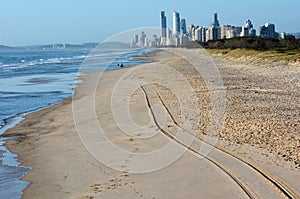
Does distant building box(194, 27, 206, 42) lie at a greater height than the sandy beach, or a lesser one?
greater

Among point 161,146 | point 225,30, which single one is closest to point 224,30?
point 225,30

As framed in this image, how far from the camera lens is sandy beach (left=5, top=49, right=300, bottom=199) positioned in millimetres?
7008

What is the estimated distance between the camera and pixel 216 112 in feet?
42.2

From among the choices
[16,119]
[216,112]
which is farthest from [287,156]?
[16,119]

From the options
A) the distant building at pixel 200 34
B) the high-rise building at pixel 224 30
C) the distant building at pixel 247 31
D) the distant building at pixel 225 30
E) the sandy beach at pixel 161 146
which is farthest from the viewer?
the distant building at pixel 200 34

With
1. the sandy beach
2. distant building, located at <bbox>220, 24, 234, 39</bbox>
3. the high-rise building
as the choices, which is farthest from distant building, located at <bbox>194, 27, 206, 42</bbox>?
the sandy beach

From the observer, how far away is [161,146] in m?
9.77

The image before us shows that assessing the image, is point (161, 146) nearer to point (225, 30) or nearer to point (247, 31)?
point (247, 31)

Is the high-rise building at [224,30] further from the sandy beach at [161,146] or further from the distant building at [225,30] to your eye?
the sandy beach at [161,146]

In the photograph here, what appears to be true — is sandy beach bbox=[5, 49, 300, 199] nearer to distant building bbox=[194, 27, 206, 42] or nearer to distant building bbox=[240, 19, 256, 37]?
distant building bbox=[240, 19, 256, 37]

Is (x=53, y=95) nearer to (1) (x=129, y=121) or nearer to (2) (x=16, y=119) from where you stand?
(2) (x=16, y=119)

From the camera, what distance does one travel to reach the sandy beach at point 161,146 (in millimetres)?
7008

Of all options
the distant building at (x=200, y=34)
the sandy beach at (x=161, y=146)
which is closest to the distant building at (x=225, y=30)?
the distant building at (x=200, y=34)

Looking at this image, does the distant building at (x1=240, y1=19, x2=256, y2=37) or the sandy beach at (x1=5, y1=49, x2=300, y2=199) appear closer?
the sandy beach at (x1=5, y1=49, x2=300, y2=199)
